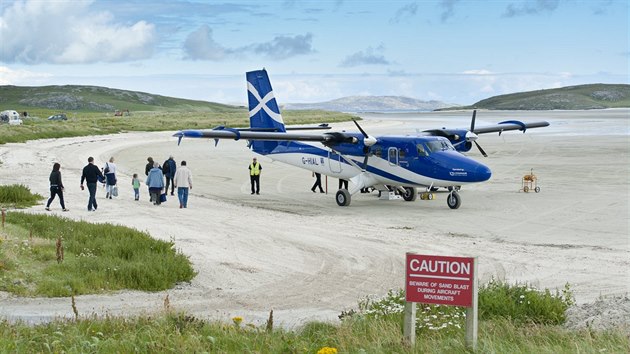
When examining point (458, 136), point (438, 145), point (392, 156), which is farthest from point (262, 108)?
point (438, 145)

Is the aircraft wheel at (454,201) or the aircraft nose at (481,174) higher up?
the aircraft nose at (481,174)

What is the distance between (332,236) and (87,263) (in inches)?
309

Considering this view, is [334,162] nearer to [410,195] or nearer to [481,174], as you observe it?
[410,195]

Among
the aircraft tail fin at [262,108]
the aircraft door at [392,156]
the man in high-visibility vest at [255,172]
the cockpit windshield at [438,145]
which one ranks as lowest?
the man in high-visibility vest at [255,172]

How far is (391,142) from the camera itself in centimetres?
3017

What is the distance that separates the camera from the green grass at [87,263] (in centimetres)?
1562

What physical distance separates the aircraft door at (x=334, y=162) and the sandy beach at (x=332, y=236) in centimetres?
156

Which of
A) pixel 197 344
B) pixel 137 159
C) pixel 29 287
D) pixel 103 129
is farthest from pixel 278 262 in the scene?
pixel 103 129

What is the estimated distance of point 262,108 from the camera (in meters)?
34.3

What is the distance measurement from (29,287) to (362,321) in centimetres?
743

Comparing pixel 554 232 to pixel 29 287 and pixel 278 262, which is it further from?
pixel 29 287

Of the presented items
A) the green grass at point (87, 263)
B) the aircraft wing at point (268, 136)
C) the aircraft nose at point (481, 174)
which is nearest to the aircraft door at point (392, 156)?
the aircraft wing at point (268, 136)

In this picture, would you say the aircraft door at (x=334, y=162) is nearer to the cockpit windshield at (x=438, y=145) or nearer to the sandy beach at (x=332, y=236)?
the sandy beach at (x=332, y=236)

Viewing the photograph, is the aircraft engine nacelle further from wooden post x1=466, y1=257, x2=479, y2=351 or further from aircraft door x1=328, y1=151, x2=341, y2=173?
wooden post x1=466, y1=257, x2=479, y2=351
